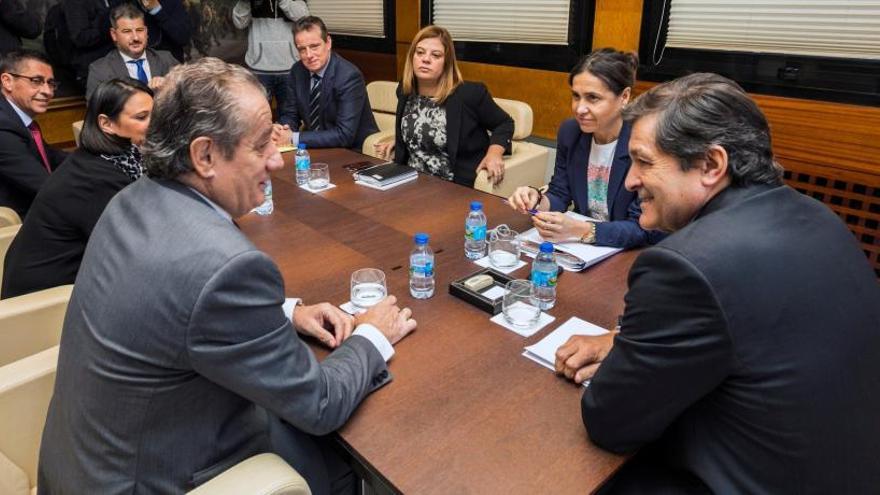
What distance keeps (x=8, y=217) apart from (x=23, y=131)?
18.5 inches

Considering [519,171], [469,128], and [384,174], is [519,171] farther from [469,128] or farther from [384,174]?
[384,174]

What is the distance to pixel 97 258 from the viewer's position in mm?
1170

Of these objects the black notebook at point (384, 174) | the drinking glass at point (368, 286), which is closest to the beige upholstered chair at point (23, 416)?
the drinking glass at point (368, 286)

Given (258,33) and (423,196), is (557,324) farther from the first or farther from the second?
(258,33)

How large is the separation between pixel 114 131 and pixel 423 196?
1.20 m

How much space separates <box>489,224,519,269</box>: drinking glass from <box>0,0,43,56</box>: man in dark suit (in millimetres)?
4017

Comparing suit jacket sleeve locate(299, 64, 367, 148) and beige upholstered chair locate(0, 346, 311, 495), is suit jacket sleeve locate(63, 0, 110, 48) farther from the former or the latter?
beige upholstered chair locate(0, 346, 311, 495)

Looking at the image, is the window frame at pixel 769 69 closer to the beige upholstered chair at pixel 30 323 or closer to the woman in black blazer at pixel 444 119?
the woman in black blazer at pixel 444 119

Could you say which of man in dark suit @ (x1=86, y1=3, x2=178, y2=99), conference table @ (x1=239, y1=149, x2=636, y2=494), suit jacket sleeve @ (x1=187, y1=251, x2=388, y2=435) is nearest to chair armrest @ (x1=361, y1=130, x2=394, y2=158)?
man in dark suit @ (x1=86, y1=3, x2=178, y2=99)

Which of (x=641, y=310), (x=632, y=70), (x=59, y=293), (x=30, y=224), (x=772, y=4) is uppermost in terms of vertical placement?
(x=772, y=4)

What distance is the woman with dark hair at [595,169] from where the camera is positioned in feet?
6.55

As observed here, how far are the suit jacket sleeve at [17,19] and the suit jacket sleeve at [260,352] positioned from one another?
14.4 ft

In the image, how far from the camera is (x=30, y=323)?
1.79 meters

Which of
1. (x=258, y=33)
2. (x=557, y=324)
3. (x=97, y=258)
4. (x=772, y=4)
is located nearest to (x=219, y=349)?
(x=97, y=258)
